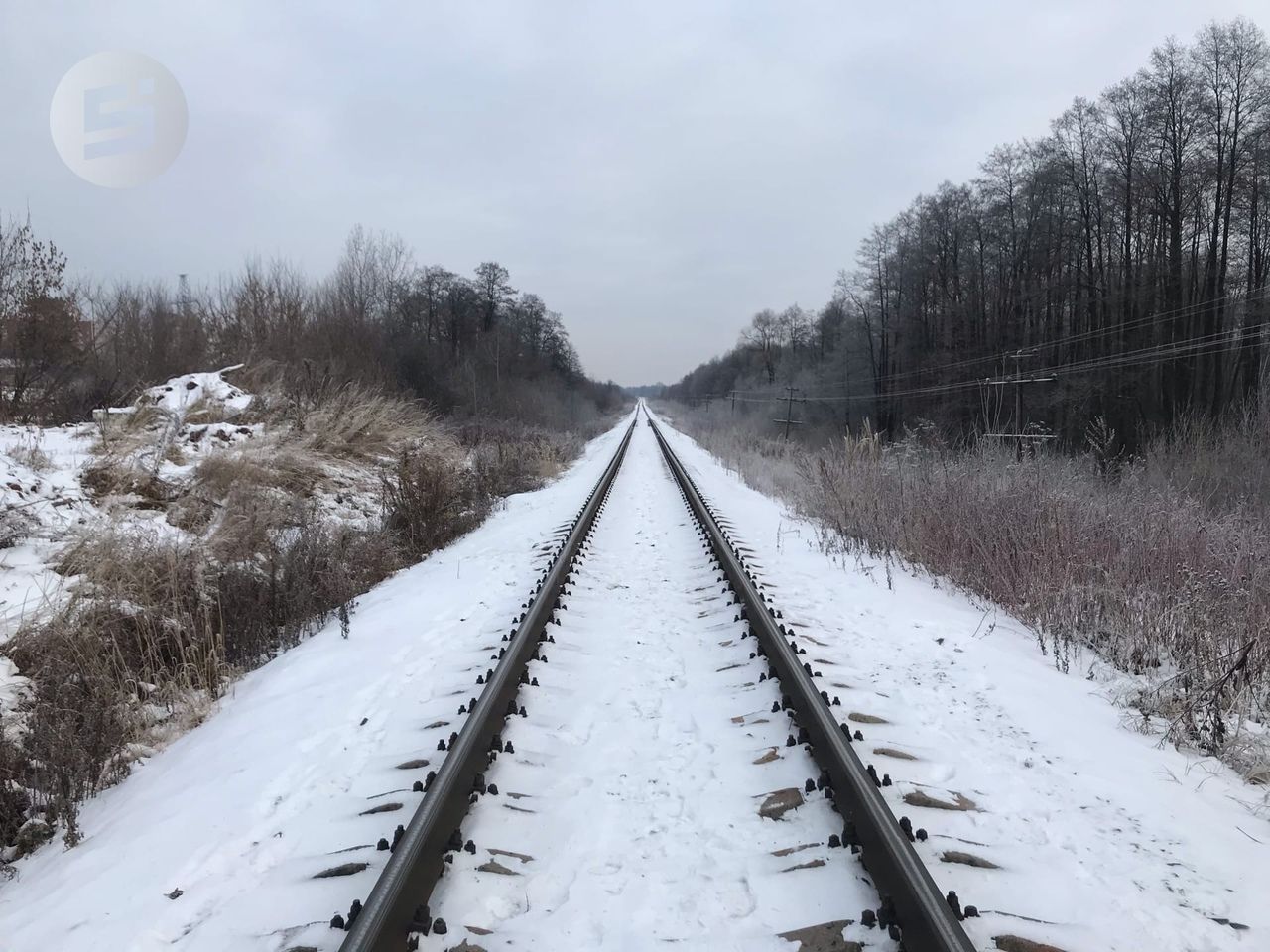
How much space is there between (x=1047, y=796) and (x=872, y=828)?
3.50 feet

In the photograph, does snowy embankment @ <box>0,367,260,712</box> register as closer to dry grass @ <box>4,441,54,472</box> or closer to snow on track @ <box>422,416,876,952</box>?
dry grass @ <box>4,441,54,472</box>

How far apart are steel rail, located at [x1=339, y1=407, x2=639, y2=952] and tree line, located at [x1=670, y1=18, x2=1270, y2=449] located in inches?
703

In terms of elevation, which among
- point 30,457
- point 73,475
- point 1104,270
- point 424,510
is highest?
point 1104,270

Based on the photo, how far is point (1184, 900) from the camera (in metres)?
2.08

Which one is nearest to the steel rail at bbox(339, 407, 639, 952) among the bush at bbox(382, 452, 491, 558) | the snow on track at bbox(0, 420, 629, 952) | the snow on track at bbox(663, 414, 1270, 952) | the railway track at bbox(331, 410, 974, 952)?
the railway track at bbox(331, 410, 974, 952)

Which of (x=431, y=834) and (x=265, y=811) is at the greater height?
(x=431, y=834)

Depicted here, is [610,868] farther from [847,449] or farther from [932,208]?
[932,208]

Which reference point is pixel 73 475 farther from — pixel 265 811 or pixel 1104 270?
pixel 1104 270

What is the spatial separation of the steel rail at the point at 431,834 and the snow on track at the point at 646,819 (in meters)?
0.09

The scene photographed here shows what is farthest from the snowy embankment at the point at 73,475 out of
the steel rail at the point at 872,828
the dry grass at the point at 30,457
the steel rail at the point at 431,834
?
the steel rail at the point at 872,828

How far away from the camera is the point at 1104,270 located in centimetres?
3272

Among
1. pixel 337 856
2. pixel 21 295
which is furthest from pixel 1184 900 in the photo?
pixel 21 295

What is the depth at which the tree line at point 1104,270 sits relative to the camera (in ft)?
83.1

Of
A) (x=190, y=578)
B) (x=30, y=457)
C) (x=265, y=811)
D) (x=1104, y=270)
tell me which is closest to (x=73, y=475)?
(x=30, y=457)
